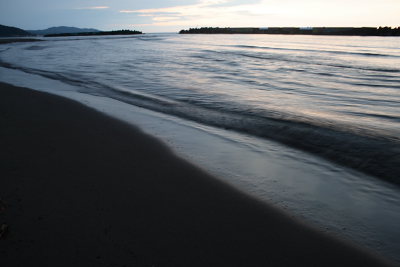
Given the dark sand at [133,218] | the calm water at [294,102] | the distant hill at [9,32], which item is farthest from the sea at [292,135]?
the distant hill at [9,32]

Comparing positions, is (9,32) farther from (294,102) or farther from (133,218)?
(133,218)

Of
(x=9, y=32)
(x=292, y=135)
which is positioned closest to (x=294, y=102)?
(x=292, y=135)

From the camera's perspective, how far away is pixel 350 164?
4977 mm

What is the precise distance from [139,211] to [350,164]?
399 centimetres

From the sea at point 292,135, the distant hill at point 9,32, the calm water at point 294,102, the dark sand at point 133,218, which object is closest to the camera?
the dark sand at point 133,218

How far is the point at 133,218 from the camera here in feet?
9.39

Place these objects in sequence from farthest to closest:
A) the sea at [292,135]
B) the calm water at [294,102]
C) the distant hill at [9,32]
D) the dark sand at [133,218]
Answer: the distant hill at [9,32] < the calm water at [294,102] < the sea at [292,135] < the dark sand at [133,218]

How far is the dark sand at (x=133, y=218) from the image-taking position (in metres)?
2.38

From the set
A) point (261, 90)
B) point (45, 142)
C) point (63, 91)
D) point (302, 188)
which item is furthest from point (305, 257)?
point (63, 91)

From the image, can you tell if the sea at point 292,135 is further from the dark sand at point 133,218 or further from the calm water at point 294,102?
the dark sand at point 133,218

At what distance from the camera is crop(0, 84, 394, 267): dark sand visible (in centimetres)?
238

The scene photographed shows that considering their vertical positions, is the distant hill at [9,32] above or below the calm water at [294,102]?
above

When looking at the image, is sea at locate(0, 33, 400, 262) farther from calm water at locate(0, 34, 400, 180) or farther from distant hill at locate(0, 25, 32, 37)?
distant hill at locate(0, 25, 32, 37)

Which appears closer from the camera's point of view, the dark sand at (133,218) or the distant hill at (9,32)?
the dark sand at (133,218)
